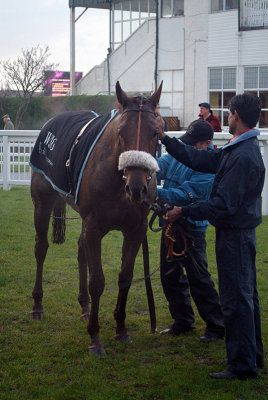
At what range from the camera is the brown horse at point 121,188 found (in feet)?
12.1

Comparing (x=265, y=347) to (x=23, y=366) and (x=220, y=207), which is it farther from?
(x=23, y=366)

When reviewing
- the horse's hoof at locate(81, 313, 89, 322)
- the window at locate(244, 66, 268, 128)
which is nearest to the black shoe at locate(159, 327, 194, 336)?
the horse's hoof at locate(81, 313, 89, 322)

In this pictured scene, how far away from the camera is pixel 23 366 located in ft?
13.4

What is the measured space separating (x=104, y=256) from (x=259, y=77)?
17945 mm

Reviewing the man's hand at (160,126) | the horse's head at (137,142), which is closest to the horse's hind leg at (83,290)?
the horse's head at (137,142)

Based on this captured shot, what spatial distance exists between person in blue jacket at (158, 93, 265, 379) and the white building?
67.4 ft

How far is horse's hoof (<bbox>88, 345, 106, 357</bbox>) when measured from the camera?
171 inches

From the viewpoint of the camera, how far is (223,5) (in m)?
24.4

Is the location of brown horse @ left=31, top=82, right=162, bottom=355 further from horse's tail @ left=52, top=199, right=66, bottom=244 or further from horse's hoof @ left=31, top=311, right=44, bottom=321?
horse's tail @ left=52, top=199, right=66, bottom=244

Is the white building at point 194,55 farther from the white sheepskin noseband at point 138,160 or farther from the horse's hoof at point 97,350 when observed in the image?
the white sheepskin noseband at point 138,160

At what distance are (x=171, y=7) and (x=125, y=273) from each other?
77.6ft

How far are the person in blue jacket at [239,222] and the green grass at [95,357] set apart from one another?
0.29 metres

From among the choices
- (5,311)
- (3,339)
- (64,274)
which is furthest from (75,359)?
(64,274)

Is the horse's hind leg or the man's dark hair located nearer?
the man's dark hair
